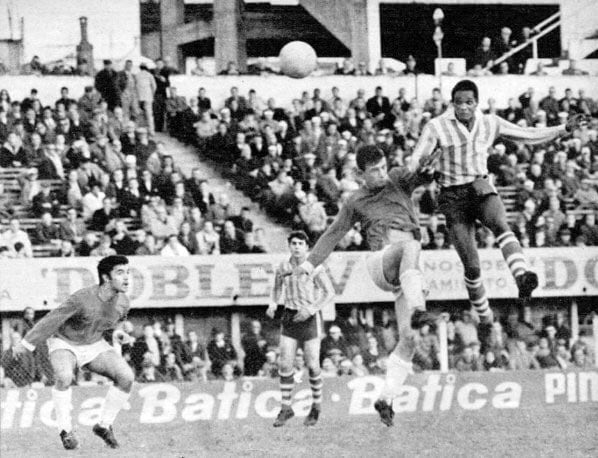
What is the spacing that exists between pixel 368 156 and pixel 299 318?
11.1ft

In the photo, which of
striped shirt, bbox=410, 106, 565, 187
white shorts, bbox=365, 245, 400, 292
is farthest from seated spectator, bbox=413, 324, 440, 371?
striped shirt, bbox=410, 106, 565, 187

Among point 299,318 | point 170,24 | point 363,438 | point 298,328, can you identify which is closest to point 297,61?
point 298,328

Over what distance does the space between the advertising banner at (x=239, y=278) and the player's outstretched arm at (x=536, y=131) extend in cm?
892

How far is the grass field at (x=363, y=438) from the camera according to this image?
12930 millimetres

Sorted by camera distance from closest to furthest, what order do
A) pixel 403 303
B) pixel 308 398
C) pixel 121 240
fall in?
pixel 403 303
pixel 308 398
pixel 121 240

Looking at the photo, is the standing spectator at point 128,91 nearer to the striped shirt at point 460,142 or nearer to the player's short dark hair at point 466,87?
the striped shirt at point 460,142

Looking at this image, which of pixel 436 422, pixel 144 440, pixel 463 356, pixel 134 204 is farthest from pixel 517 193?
pixel 144 440

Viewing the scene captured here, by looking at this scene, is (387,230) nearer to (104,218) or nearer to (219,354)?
→ (219,354)

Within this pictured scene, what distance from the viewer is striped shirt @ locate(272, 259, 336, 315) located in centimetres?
1469

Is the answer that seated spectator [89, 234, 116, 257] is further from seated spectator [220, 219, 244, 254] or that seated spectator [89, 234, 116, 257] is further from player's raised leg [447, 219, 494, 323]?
player's raised leg [447, 219, 494, 323]

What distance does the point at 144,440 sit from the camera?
1381 centimetres

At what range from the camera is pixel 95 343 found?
12.7 meters

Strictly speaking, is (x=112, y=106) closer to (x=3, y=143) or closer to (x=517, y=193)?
(x=3, y=143)

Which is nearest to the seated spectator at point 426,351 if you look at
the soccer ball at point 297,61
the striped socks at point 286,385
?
the soccer ball at point 297,61
